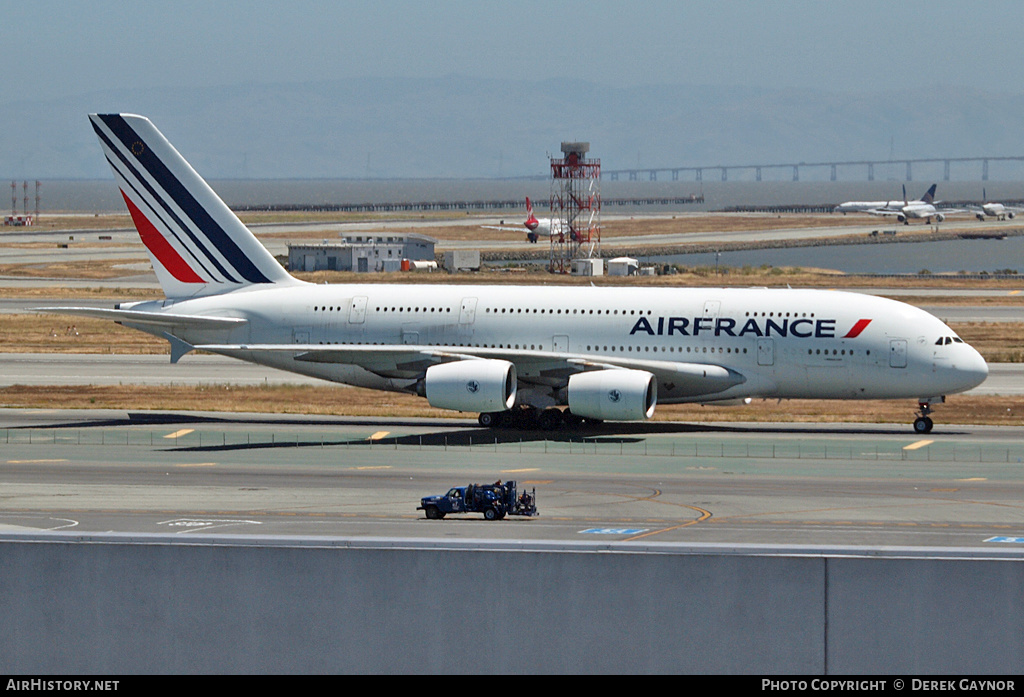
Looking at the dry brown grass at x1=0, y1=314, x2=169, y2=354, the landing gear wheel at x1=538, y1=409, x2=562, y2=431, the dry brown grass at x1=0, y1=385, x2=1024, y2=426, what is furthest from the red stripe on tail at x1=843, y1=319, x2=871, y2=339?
the dry brown grass at x1=0, y1=314, x2=169, y2=354

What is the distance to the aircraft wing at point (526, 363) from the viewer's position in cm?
5353

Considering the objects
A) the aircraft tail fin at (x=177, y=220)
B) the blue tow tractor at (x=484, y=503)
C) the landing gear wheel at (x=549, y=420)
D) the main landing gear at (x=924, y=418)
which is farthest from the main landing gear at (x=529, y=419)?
the blue tow tractor at (x=484, y=503)

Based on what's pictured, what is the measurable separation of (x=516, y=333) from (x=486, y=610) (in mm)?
34629

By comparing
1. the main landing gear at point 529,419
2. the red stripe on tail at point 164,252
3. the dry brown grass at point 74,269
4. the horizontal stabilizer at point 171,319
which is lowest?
the main landing gear at point 529,419

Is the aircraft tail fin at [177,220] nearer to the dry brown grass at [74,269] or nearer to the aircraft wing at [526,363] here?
the aircraft wing at [526,363]

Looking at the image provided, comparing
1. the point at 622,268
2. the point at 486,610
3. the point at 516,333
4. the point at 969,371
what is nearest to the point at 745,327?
the point at 969,371

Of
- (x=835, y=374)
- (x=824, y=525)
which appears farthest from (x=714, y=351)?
(x=824, y=525)

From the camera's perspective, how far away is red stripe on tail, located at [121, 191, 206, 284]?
197ft

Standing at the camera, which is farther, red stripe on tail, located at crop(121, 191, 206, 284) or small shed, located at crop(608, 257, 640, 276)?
small shed, located at crop(608, 257, 640, 276)

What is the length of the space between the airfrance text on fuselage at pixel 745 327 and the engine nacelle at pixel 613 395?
2695 millimetres

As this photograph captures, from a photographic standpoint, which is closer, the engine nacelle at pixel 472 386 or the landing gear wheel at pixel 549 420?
the engine nacelle at pixel 472 386

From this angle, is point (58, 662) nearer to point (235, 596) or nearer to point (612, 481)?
point (235, 596)

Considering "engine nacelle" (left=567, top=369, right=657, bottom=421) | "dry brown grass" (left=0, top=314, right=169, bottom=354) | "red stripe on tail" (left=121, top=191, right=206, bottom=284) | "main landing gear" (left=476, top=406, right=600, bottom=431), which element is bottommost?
"main landing gear" (left=476, top=406, right=600, bottom=431)

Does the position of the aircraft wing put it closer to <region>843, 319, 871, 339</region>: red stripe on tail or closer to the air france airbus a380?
the air france airbus a380
